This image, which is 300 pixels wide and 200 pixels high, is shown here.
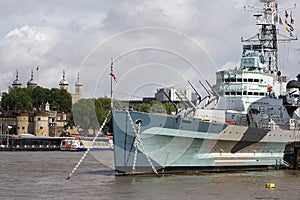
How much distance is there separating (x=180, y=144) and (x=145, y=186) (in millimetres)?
5815

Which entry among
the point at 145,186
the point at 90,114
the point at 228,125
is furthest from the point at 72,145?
the point at 145,186

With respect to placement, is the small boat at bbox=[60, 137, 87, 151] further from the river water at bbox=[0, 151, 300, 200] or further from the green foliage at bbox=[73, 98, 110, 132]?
the river water at bbox=[0, 151, 300, 200]

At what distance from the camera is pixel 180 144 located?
36500mm

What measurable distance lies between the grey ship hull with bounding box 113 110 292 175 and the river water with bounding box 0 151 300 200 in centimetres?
91

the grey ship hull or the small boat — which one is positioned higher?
the grey ship hull

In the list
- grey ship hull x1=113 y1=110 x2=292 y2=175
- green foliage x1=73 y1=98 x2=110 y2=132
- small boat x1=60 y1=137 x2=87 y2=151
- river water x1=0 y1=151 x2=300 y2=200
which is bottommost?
river water x1=0 y1=151 x2=300 y2=200

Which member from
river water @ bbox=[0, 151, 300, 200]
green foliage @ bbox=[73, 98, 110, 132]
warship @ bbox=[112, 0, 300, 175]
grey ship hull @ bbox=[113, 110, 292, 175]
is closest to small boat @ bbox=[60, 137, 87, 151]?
green foliage @ bbox=[73, 98, 110, 132]

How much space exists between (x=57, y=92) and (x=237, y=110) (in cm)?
9703

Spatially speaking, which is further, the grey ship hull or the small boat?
the small boat

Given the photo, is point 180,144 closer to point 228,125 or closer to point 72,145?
point 228,125

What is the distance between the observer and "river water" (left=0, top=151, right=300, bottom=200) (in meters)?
28.8

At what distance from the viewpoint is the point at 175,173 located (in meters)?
36.9

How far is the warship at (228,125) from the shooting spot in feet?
115

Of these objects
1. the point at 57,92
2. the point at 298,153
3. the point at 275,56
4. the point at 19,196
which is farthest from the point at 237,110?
the point at 57,92
